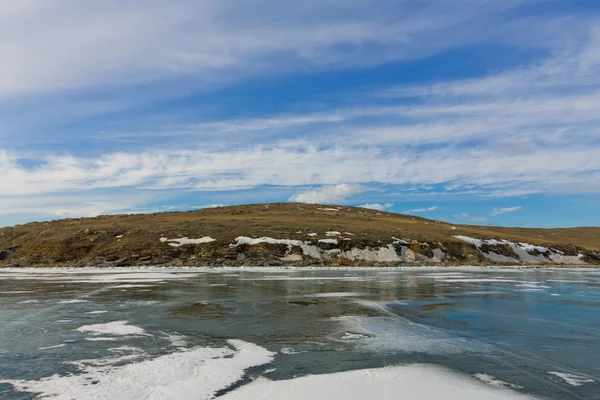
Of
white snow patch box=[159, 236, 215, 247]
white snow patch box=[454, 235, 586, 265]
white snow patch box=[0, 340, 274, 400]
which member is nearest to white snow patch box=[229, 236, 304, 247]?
white snow patch box=[159, 236, 215, 247]

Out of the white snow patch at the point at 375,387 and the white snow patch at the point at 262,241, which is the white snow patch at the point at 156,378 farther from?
the white snow patch at the point at 262,241

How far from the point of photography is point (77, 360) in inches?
320

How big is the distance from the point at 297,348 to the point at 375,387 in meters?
2.77

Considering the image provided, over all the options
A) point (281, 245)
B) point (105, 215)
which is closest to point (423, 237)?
point (281, 245)

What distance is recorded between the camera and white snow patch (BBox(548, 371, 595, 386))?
6863mm

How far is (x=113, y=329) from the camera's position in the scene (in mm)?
11086

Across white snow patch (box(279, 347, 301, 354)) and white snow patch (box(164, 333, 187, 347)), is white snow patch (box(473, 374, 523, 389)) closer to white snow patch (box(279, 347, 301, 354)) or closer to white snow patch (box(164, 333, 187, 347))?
white snow patch (box(279, 347, 301, 354))

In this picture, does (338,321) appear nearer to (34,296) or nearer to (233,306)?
(233,306)

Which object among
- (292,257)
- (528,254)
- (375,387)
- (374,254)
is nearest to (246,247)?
(292,257)

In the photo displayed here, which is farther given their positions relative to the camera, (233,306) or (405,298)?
(405,298)

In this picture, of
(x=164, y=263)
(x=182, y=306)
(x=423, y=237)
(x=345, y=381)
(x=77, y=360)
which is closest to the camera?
(x=345, y=381)

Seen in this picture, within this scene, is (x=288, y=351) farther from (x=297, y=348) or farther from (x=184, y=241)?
(x=184, y=241)

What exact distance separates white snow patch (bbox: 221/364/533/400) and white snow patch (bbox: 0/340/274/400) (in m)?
0.68

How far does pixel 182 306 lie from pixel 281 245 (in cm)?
3088
